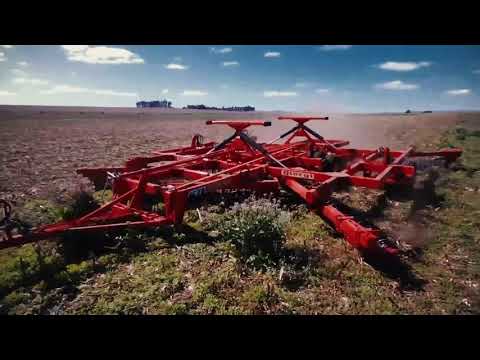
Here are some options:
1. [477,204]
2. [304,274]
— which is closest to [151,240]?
[304,274]

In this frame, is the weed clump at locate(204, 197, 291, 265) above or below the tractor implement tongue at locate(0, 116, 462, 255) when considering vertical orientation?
below

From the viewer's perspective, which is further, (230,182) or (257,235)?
(230,182)

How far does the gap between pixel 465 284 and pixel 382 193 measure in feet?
12.5

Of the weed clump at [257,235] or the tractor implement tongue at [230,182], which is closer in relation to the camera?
the tractor implement tongue at [230,182]

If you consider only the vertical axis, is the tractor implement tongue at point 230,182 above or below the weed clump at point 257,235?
above

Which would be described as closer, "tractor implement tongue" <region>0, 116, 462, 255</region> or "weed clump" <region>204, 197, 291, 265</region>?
"tractor implement tongue" <region>0, 116, 462, 255</region>

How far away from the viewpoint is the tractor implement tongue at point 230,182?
444 centimetres

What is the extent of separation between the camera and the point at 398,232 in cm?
576

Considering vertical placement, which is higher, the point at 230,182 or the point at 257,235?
the point at 230,182

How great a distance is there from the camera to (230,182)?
237 inches

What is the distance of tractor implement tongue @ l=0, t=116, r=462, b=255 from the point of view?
14.6 feet
